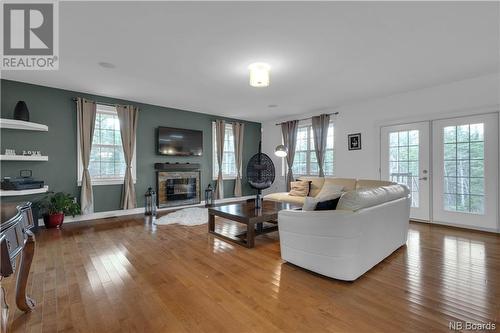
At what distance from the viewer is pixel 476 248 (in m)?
3.01

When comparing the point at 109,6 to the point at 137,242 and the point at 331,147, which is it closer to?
the point at 137,242

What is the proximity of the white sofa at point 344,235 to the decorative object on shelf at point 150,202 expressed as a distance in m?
3.50

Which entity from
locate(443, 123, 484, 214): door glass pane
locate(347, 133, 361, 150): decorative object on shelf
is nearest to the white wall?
locate(347, 133, 361, 150): decorative object on shelf

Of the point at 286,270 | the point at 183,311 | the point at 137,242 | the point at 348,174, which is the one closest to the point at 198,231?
the point at 137,242

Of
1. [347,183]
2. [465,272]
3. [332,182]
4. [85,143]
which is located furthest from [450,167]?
[85,143]

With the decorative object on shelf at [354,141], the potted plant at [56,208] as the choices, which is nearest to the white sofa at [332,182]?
the decorative object on shelf at [354,141]

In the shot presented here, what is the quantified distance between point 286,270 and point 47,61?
401cm

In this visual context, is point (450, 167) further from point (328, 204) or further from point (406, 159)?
point (328, 204)

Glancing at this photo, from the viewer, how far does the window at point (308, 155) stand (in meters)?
5.83

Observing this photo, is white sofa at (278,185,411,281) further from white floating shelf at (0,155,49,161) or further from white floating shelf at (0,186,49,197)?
white floating shelf at (0,155,49,161)

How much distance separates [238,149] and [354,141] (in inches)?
125

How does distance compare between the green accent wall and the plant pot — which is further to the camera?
the plant pot

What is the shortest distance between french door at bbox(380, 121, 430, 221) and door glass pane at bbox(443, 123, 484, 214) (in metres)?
0.28

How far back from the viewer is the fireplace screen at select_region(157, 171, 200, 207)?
18.0 ft
